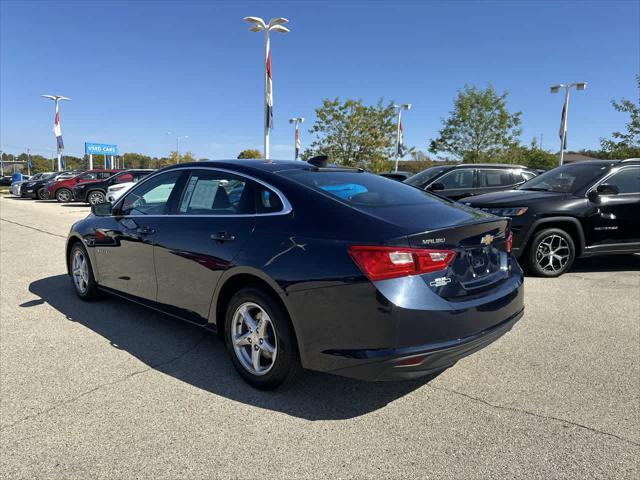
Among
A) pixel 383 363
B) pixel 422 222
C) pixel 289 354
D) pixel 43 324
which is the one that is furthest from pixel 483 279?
pixel 43 324

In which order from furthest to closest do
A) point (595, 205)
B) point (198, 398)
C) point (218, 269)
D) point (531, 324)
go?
point (595, 205) < point (531, 324) < point (218, 269) < point (198, 398)

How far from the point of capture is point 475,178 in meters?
10.2

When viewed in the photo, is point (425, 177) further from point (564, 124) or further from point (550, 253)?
point (564, 124)

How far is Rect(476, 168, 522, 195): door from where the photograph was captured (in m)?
10.1

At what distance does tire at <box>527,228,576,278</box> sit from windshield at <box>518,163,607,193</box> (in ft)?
2.65

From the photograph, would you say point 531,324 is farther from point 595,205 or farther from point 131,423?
point 131,423

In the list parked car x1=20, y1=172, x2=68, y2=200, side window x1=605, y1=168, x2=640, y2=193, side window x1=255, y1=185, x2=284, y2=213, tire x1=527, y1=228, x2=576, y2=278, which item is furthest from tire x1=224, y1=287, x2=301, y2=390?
parked car x1=20, y1=172, x2=68, y2=200

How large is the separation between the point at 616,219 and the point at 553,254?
40.7 inches

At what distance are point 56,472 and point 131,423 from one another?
49cm

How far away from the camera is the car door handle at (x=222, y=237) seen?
128 inches

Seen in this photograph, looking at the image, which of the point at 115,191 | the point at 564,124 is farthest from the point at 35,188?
the point at 564,124

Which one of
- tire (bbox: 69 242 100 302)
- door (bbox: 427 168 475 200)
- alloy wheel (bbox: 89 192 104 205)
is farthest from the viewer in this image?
alloy wheel (bbox: 89 192 104 205)

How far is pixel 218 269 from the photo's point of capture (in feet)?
10.8

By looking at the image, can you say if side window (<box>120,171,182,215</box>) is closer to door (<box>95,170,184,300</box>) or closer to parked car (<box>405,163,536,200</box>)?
door (<box>95,170,184,300</box>)
